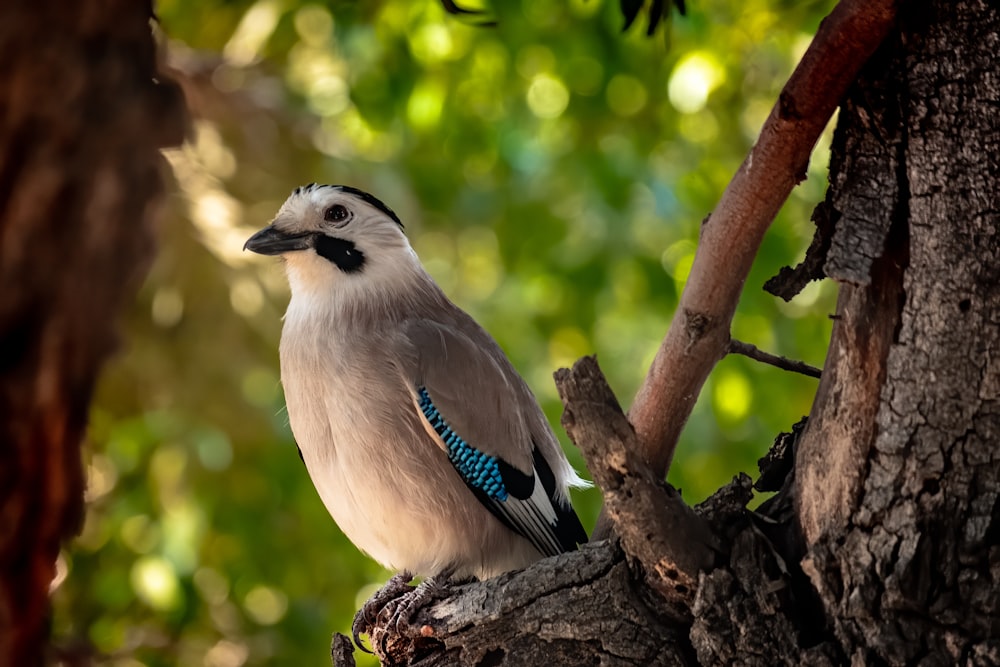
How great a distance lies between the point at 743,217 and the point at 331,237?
3.88 ft

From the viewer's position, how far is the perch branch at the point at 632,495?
5.78 ft

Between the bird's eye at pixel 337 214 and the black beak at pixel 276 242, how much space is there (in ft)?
0.24

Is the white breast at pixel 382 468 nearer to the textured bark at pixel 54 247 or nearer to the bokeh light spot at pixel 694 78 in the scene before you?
the textured bark at pixel 54 247

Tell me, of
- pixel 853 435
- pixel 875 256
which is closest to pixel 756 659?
pixel 853 435

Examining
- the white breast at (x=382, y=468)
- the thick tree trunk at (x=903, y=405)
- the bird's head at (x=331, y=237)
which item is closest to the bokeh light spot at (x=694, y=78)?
the bird's head at (x=331, y=237)

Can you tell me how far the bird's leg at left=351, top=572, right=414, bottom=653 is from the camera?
2621 mm

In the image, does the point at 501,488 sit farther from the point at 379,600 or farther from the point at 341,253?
the point at 341,253

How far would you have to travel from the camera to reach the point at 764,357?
2170 mm

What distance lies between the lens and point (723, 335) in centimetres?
206

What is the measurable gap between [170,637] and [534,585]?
9.63 ft

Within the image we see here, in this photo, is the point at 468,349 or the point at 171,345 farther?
the point at 171,345

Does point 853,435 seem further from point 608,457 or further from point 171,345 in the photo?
point 171,345

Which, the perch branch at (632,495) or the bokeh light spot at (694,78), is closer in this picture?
the perch branch at (632,495)

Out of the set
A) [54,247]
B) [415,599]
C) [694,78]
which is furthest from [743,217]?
[694,78]
